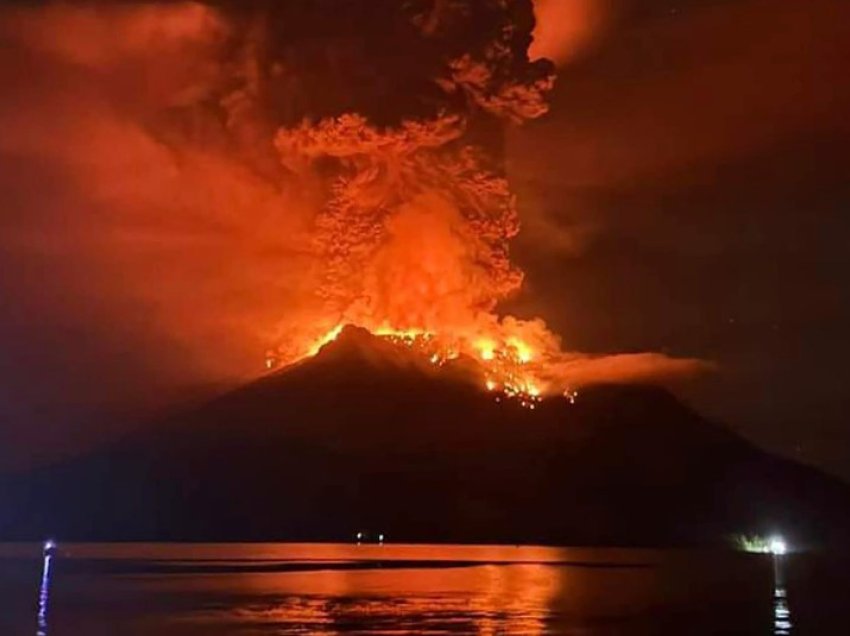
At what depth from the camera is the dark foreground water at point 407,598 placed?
5931 cm

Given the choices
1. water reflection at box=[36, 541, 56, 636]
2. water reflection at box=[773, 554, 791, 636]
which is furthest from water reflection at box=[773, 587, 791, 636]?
water reflection at box=[36, 541, 56, 636]

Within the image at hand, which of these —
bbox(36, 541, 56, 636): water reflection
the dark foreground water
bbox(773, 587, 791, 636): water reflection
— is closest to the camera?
bbox(36, 541, 56, 636): water reflection

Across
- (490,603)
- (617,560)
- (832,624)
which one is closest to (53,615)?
(490,603)

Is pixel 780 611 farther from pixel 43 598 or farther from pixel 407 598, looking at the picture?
pixel 43 598

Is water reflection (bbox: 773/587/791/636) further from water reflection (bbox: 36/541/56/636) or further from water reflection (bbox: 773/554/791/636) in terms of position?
water reflection (bbox: 36/541/56/636)

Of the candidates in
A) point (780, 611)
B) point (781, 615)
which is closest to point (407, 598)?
point (780, 611)

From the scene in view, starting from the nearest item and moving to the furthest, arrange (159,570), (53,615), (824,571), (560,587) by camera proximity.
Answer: (53,615), (560,587), (159,570), (824,571)

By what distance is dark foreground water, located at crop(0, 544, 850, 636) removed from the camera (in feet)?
195

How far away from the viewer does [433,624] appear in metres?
58.5

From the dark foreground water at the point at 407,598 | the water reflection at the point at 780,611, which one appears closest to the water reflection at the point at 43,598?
the dark foreground water at the point at 407,598

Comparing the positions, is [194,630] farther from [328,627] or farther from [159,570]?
[159,570]

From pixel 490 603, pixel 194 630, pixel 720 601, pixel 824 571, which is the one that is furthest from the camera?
pixel 824 571

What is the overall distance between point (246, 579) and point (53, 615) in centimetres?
4591

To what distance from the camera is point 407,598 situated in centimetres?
7981
